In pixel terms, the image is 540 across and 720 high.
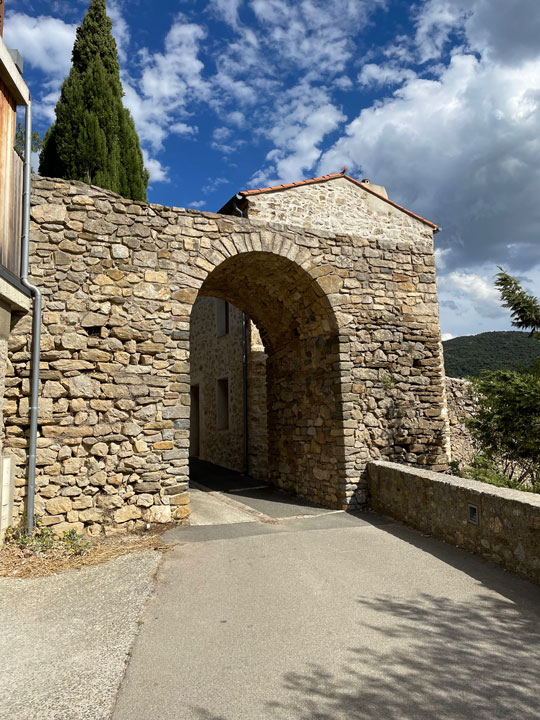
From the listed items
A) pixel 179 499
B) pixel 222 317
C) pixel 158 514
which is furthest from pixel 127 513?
pixel 222 317

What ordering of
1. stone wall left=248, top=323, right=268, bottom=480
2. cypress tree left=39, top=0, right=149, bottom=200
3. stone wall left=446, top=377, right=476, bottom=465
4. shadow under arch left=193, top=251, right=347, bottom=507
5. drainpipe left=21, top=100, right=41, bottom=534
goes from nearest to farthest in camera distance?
drainpipe left=21, top=100, right=41, bottom=534, shadow under arch left=193, top=251, right=347, bottom=507, cypress tree left=39, top=0, right=149, bottom=200, stone wall left=248, top=323, right=268, bottom=480, stone wall left=446, top=377, right=476, bottom=465

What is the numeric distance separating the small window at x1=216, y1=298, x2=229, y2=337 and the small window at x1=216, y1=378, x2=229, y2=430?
137cm

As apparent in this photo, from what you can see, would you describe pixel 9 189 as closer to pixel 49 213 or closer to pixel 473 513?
pixel 49 213

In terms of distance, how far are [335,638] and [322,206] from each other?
9025 mm

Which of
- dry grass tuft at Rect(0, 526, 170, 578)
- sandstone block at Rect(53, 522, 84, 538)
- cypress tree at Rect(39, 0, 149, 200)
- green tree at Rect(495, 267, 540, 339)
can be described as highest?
cypress tree at Rect(39, 0, 149, 200)

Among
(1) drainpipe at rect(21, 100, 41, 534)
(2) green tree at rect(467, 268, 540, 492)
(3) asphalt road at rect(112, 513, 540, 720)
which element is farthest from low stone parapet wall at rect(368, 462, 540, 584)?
(1) drainpipe at rect(21, 100, 41, 534)

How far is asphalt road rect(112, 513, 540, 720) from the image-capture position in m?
2.27

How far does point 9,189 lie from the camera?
5.00 m

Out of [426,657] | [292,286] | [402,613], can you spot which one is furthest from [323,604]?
[292,286]

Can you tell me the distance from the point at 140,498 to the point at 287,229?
4.16m

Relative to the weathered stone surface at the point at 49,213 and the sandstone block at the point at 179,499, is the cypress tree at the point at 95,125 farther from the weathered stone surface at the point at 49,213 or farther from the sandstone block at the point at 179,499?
the sandstone block at the point at 179,499

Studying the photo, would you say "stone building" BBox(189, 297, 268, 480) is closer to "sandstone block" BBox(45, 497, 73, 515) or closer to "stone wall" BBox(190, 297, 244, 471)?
"stone wall" BBox(190, 297, 244, 471)

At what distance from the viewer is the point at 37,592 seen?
3768 mm

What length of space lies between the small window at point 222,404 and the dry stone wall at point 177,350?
190 inches
